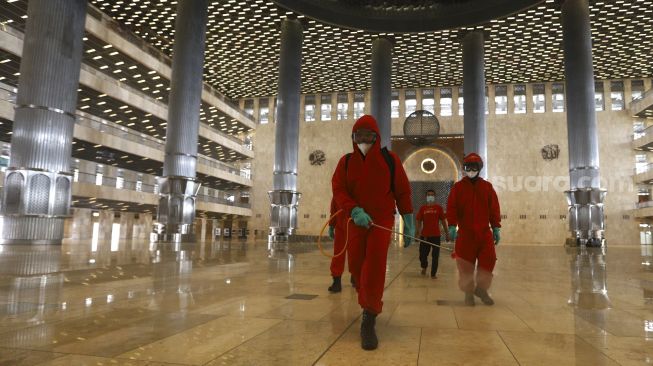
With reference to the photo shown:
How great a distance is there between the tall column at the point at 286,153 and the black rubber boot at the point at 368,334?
72.4ft

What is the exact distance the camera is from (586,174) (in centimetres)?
2136

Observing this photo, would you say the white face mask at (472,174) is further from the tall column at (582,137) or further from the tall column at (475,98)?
the tall column at (475,98)

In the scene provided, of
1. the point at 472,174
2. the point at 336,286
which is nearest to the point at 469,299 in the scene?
the point at 472,174

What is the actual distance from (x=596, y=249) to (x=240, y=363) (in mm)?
22452

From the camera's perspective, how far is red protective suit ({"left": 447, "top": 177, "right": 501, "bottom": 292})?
4.98m

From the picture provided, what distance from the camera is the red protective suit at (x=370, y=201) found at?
3.29 m

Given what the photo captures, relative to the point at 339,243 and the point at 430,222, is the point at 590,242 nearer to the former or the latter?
the point at 430,222

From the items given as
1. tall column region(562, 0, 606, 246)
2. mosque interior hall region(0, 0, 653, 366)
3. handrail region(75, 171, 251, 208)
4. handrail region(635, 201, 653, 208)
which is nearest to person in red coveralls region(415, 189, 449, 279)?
mosque interior hall region(0, 0, 653, 366)

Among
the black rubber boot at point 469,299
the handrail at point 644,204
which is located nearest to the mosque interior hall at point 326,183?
the black rubber boot at point 469,299

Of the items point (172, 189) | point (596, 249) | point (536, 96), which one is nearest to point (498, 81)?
point (536, 96)

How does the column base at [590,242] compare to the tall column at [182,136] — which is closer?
the tall column at [182,136]

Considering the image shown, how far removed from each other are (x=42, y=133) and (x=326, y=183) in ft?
92.7

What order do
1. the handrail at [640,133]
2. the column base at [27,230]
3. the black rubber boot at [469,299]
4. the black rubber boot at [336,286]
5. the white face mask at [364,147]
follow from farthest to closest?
the handrail at [640,133] < the column base at [27,230] < the black rubber boot at [336,286] < the black rubber boot at [469,299] < the white face mask at [364,147]

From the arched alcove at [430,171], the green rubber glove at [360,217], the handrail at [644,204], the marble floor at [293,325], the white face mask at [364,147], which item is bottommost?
the marble floor at [293,325]
